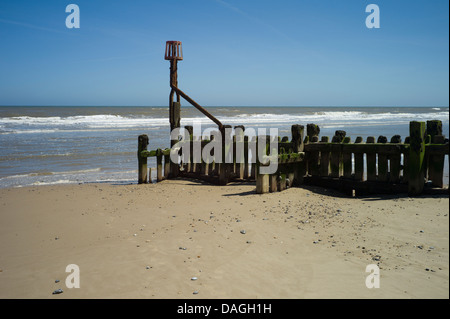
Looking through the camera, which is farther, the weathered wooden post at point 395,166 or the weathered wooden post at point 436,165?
the weathered wooden post at point 395,166

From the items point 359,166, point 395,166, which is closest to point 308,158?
point 359,166

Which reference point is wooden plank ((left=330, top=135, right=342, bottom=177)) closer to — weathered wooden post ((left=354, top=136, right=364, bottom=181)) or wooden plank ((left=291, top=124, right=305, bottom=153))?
weathered wooden post ((left=354, top=136, right=364, bottom=181))

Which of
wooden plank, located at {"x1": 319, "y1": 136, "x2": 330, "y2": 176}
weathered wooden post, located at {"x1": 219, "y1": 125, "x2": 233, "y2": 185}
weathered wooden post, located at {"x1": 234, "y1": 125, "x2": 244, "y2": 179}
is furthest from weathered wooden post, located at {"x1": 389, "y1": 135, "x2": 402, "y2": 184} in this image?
weathered wooden post, located at {"x1": 219, "y1": 125, "x2": 233, "y2": 185}

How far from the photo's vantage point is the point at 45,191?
911cm

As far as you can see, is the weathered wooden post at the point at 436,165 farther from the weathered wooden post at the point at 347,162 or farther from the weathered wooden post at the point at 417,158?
the weathered wooden post at the point at 347,162

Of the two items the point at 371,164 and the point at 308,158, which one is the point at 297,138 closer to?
the point at 308,158

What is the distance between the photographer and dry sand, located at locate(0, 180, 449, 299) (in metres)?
3.92

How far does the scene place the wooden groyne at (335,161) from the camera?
698 centimetres

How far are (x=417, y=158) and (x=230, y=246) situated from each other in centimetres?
411

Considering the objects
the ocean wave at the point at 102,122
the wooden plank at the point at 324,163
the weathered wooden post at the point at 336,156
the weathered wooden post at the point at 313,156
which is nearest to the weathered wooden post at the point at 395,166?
the weathered wooden post at the point at 336,156

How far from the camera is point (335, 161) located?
817cm
